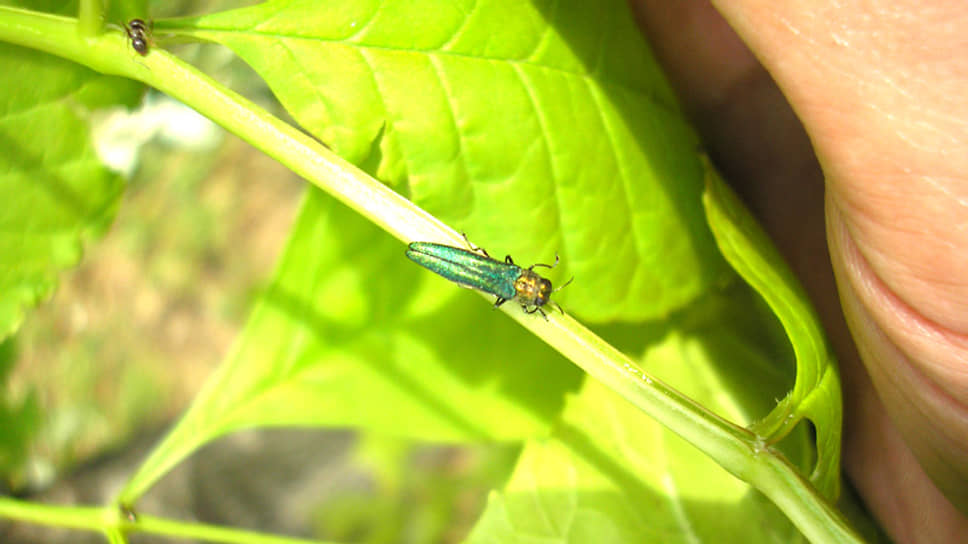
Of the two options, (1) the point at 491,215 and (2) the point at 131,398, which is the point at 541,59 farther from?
(2) the point at 131,398

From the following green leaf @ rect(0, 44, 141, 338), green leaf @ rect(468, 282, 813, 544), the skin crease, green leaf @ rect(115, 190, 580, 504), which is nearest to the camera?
the skin crease

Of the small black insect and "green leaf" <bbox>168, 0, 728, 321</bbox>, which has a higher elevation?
the small black insect

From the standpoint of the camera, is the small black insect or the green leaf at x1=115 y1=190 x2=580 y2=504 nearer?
the small black insect

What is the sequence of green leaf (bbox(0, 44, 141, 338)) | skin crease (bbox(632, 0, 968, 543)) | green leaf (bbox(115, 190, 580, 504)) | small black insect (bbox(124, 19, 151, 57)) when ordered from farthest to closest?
green leaf (bbox(115, 190, 580, 504))
green leaf (bbox(0, 44, 141, 338))
small black insect (bbox(124, 19, 151, 57))
skin crease (bbox(632, 0, 968, 543))

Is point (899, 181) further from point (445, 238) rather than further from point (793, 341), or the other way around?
point (445, 238)

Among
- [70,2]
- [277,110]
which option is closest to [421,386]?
[70,2]

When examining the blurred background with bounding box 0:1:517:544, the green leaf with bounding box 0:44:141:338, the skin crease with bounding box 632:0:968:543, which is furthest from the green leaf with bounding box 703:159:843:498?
the blurred background with bounding box 0:1:517:544

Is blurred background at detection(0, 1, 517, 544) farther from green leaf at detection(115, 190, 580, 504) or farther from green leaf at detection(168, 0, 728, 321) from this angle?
green leaf at detection(168, 0, 728, 321)
